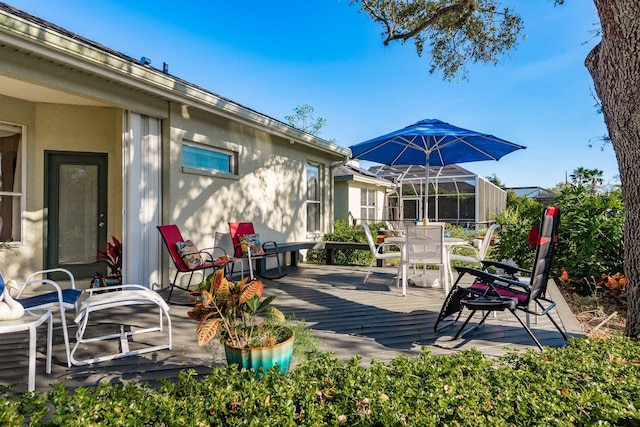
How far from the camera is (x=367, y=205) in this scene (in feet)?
49.5

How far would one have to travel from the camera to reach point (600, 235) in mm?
5352

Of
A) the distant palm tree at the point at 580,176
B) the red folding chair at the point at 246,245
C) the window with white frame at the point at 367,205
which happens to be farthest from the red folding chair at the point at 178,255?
the window with white frame at the point at 367,205

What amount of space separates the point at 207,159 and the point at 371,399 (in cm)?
538

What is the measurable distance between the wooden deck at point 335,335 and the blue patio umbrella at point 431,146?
224cm

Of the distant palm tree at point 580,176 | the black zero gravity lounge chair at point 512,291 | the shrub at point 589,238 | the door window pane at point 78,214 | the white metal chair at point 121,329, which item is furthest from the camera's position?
the distant palm tree at point 580,176

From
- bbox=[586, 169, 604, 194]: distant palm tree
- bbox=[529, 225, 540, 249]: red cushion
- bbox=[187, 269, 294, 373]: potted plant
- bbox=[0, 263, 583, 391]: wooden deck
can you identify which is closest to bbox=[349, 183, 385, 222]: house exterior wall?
bbox=[586, 169, 604, 194]: distant palm tree

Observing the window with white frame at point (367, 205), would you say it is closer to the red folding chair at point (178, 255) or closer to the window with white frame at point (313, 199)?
the window with white frame at point (313, 199)

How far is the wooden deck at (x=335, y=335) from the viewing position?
262 cm

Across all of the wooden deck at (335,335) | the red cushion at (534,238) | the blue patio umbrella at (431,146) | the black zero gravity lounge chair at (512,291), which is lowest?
the wooden deck at (335,335)

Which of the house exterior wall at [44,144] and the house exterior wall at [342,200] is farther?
the house exterior wall at [342,200]

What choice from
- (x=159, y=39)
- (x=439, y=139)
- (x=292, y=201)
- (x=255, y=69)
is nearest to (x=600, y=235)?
(x=439, y=139)

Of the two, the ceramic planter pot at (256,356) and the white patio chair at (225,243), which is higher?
the white patio chair at (225,243)

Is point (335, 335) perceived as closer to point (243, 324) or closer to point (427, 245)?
point (243, 324)

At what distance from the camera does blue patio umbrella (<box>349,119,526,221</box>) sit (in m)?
5.36
